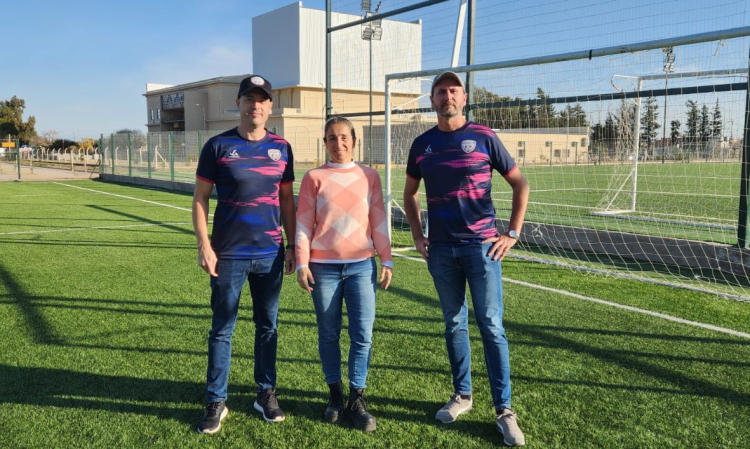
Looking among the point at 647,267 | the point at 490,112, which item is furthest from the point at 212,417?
the point at 490,112

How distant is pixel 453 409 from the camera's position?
10.9 feet

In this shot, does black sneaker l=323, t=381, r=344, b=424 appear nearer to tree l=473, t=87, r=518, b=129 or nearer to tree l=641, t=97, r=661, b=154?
tree l=473, t=87, r=518, b=129

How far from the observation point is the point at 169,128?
6981cm

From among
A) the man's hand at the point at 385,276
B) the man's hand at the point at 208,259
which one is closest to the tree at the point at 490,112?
the man's hand at the point at 385,276

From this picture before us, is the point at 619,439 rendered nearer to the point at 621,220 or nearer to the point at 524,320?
the point at 524,320

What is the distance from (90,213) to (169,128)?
60073 mm

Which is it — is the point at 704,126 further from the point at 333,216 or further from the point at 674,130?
the point at 333,216

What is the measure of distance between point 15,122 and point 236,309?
67.3 metres

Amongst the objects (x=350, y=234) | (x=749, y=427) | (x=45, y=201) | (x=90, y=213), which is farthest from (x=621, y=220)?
(x=45, y=201)

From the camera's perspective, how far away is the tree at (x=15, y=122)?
5881cm

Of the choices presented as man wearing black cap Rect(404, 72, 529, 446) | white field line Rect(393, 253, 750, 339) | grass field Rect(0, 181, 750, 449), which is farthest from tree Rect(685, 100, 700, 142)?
man wearing black cap Rect(404, 72, 529, 446)

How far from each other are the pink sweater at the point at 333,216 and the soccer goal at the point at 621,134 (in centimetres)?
440

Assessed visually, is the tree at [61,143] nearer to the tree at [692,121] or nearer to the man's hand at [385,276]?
the tree at [692,121]

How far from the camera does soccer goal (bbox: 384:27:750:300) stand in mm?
6781
